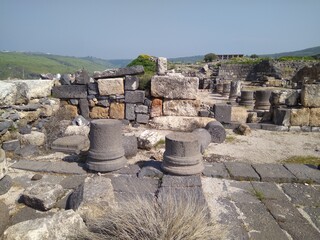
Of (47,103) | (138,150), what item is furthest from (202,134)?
(47,103)

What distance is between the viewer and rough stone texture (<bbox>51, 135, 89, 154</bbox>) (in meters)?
5.82

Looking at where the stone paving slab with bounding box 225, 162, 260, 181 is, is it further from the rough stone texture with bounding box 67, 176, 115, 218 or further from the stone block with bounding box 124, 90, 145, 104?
the stone block with bounding box 124, 90, 145, 104

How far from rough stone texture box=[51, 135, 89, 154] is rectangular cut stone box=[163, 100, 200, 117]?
2.71 metres

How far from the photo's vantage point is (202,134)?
252 inches

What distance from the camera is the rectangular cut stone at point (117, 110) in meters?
7.99

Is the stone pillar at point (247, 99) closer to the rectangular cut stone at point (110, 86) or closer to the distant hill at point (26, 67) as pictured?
the rectangular cut stone at point (110, 86)

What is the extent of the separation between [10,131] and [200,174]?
419 cm

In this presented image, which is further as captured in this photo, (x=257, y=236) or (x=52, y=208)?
(x=52, y=208)

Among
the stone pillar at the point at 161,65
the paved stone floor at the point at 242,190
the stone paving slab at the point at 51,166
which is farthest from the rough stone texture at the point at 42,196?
the stone pillar at the point at 161,65

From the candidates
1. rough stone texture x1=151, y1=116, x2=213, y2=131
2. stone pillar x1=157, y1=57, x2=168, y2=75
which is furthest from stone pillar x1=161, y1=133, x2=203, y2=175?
stone pillar x1=157, y1=57, x2=168, y2=75

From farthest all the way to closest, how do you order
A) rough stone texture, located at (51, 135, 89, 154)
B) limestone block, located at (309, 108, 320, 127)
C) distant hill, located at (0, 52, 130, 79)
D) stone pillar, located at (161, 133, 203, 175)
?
distant hill, located at (0, 52, 130, 79), limestone block, located at (309, 108, 320, 127), rough stone texture, located at (51, 135, 89, 154), stone pillar, located at (161, 133, 203, 175)

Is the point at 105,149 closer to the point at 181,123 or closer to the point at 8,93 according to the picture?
the point at 8,93

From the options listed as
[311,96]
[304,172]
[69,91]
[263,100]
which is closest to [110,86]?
[69,91]

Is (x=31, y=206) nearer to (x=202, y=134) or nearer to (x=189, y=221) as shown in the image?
(x=189, y=221)
